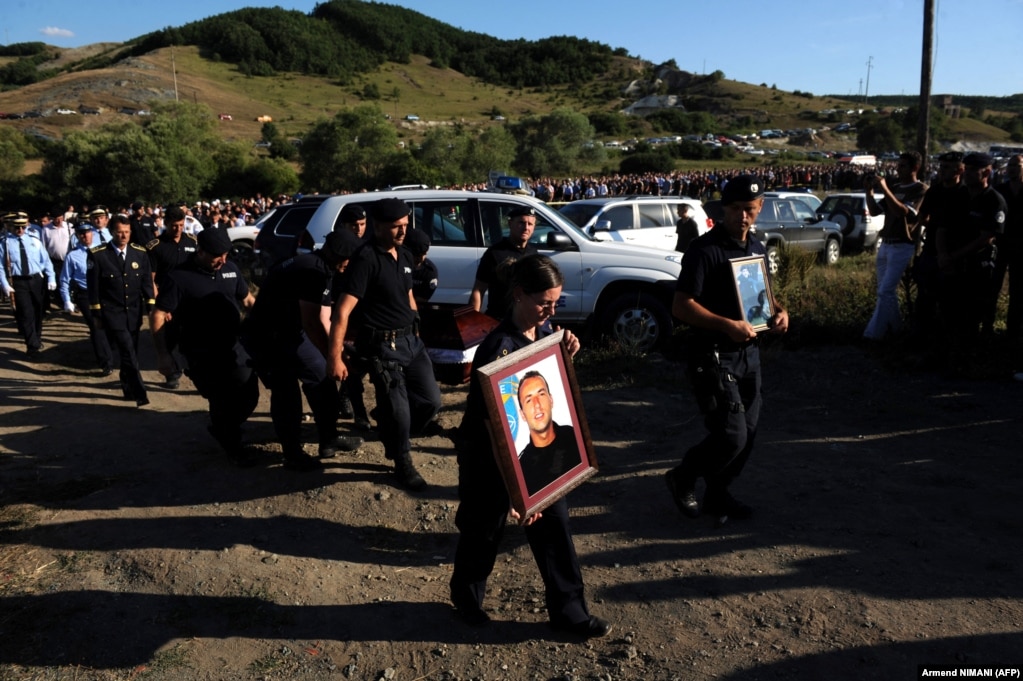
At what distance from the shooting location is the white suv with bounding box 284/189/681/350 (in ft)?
29.0

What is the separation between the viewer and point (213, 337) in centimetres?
590

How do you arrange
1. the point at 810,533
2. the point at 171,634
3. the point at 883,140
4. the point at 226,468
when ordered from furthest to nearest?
the point at 883,140
the point at 226,468
the point at 810,533
the point at 171,634

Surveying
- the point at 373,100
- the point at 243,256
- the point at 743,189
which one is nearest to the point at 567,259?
the point at 743,189

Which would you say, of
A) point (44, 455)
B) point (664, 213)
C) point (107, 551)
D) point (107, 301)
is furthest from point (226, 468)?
point (664, 213)

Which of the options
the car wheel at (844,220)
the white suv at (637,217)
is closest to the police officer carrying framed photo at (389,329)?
the white suv at (637,217)

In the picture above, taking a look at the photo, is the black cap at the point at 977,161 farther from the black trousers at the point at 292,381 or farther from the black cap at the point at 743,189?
the black trousers at the point at 292,381

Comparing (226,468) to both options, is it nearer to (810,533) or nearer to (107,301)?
(107,301)

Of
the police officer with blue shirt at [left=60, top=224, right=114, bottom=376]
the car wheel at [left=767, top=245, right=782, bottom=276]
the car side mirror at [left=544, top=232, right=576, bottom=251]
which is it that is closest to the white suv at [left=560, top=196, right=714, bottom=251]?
the car wheel at [left=767, top=245, right=782, bottom=276]

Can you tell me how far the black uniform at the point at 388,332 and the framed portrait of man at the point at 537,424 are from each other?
6.49 ft

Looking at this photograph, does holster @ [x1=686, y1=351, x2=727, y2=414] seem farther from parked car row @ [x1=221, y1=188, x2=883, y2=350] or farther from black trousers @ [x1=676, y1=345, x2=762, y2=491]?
parked car row @ [x1=221, y1=188, x2=883, y2=350]

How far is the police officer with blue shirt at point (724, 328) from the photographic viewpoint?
416 centimetres

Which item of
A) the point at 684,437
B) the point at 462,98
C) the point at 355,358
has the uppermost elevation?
the point at 462,98

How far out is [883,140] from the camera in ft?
237

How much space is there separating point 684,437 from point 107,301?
19.9 ft
